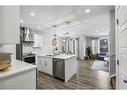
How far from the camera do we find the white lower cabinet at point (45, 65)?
400 cm

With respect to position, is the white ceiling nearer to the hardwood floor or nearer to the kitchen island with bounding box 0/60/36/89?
the kitchen island with bounding box 0/60/36/89

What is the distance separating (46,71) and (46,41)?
316cm

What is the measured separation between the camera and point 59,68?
3.56 metres

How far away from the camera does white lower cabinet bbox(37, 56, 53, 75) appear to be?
13.1 feet

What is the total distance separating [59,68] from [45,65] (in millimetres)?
1007

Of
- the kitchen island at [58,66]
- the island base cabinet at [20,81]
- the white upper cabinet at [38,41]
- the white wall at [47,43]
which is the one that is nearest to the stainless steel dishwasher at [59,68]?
the kitchen island at [58,66]

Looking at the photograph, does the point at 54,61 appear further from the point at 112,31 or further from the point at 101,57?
the point at 101,57

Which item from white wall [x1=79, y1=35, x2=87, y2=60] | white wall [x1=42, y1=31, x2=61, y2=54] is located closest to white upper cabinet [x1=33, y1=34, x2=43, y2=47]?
white wall [x1=42, y1=31, x2=61, y2=54]

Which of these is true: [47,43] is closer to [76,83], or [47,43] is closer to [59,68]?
[59,68]

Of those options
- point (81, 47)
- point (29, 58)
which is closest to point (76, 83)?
point (29, 58)

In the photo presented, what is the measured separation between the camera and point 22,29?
503 centimetres

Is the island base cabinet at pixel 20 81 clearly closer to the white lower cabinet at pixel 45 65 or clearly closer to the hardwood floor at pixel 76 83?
the hardwood floor at pixel 76 83

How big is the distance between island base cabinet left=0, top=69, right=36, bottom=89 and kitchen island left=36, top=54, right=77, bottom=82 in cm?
199

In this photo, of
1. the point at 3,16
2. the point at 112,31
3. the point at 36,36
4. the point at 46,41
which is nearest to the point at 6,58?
the point at 3,16
